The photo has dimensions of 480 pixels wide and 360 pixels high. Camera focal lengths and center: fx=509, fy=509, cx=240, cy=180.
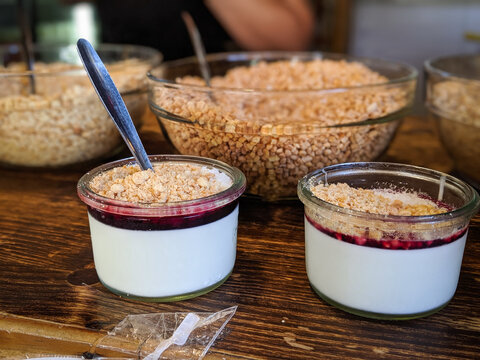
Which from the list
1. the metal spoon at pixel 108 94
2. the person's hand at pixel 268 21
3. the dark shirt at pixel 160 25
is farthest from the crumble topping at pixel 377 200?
the dark shirt at pixel 160 25

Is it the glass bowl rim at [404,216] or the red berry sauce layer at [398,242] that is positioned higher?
the glass bowl rim at [404,216]

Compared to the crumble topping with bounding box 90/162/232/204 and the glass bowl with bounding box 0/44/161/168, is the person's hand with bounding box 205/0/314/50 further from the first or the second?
the crumble topping with bounding box 90/162/232/204

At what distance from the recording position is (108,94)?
29.5 inches

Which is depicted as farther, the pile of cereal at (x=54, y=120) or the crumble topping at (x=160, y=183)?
the pile of cereal at (x=54, y=120)

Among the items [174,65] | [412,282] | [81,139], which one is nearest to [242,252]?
[412,282]

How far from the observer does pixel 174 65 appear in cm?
126

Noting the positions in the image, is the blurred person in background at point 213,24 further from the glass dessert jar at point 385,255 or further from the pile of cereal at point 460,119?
the glass dessert jar at point 385,255

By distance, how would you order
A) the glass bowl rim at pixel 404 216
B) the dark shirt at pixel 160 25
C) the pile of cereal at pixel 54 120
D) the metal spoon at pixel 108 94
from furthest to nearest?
the dark shirt at pixel 160 25 → the pile of cereal at pixel 54 120 → the metal spoon at pixel 108 94 → the glass bowl rim at pixel 404 216

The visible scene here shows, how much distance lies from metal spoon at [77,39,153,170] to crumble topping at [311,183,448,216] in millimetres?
264

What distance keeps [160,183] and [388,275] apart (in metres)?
0.32

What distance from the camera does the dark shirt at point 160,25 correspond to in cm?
220

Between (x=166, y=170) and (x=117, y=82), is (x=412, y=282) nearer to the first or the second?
(x=166, y=170)

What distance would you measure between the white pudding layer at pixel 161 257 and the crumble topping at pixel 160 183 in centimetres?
4

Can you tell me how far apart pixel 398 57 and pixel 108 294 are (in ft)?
9.41
